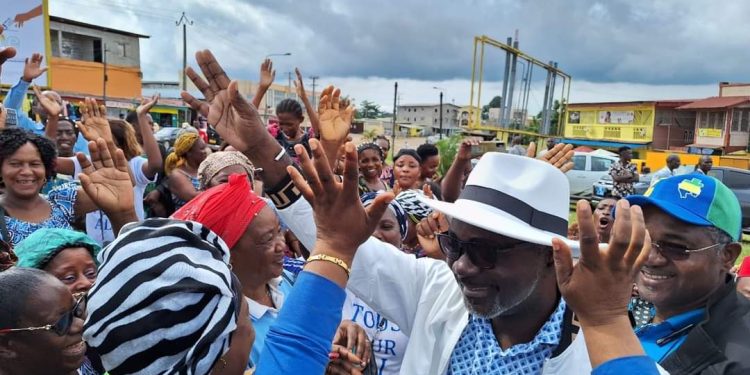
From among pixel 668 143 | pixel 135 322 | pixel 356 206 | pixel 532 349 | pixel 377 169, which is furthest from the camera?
pixel 668 143

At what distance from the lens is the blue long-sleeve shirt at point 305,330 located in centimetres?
128

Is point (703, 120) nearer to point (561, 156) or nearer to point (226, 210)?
point (561, 156)

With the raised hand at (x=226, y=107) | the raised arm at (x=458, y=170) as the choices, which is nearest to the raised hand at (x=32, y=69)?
the raised hand at (x=226, y=107)

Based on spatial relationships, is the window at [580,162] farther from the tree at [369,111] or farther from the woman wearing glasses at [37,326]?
the tree at [369,111]

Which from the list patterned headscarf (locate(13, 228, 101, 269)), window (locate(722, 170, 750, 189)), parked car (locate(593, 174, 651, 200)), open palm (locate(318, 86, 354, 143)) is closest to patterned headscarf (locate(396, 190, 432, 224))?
open palm (locate(318, 86, 354, 143))

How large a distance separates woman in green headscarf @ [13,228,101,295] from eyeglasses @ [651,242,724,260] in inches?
98.8

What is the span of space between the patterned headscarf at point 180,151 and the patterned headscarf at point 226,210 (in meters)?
2.99

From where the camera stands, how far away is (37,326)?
1.60 meters

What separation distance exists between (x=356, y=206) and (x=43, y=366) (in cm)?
115

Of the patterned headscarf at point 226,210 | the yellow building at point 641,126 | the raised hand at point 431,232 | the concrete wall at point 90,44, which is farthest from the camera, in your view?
the concrete wall at point 90,44

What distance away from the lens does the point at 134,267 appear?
1.19 metres

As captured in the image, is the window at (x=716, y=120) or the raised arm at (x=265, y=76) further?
the window at (x=716, y=120)

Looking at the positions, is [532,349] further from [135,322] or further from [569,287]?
[135,322]

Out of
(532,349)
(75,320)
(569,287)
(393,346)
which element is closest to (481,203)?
(532,349)
